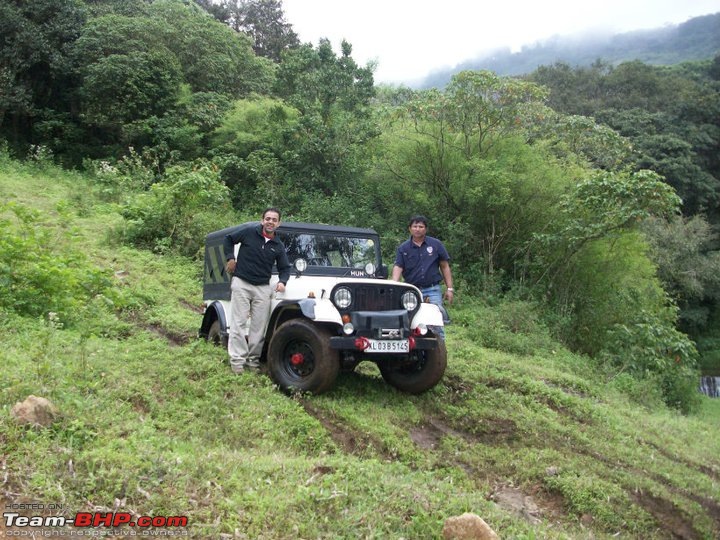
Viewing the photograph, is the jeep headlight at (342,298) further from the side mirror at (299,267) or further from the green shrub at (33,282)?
the green shrub at (33,282)

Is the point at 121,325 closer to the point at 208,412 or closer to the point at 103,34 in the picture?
the point at 208,412

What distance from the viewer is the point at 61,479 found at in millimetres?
3199

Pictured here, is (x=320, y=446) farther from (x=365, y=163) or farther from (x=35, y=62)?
(x=35, y=62)

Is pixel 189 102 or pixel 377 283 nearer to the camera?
pixel 377 283

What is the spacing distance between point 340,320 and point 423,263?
1.91 m

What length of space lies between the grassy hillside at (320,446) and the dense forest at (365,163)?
182 cm

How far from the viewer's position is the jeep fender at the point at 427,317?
5.96m

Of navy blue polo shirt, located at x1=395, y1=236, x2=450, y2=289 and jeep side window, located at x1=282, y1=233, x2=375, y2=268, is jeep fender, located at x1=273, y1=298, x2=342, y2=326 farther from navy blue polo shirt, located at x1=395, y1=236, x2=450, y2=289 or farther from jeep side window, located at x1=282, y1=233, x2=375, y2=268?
navy blue polo shirt, located at x1=395, y1=236, x2=450, y2=289

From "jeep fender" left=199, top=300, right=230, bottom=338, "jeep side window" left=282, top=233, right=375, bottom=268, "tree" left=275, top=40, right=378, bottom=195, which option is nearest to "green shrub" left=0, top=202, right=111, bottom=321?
"jeep fender" left=199, top=300, right=230, bottom=338

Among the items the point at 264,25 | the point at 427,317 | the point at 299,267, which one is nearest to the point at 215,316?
the point at 299,267

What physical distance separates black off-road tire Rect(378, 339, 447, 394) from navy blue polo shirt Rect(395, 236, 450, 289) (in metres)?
1.03

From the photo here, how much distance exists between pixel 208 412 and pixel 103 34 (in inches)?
833

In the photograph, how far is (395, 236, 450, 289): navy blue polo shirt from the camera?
7.05 meters

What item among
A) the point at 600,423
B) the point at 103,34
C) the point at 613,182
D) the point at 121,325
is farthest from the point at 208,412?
the point at 103,34
